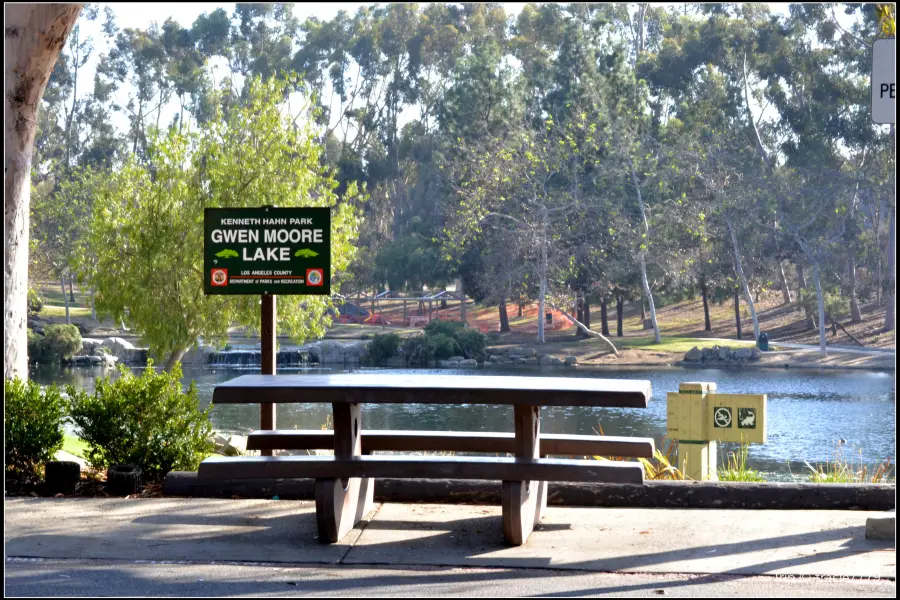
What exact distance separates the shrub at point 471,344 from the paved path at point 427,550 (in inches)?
1272

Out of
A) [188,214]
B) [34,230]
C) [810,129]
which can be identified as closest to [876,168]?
[810,129]

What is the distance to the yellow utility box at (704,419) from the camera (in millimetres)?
8031

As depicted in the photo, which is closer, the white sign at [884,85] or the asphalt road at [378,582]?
the asphalt road at [378,582]

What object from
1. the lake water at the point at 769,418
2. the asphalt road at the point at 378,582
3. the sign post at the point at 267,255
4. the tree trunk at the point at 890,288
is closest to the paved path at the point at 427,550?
the asphalt road at the point at 378,582

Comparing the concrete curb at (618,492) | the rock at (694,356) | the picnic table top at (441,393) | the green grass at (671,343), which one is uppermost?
the picnic table top at (441,393)

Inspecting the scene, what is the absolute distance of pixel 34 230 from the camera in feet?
155

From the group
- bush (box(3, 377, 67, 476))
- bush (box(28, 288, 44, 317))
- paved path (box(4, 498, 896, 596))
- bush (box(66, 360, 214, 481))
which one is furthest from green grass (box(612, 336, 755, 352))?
paved path (box(4, 498, 896, 596))

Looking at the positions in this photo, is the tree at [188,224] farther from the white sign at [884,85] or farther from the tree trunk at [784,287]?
the tree trunk at [784,287]

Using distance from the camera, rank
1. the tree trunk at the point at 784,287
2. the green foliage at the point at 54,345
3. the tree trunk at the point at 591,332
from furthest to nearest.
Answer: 1. the tree trunk at the point at 784,287
2. the tree trunk at the point at 591,332
3. the green foliage at the point at 54,345

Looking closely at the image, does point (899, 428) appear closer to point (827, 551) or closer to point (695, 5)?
point (827, 551)

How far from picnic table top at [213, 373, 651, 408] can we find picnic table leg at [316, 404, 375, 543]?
0.18 m

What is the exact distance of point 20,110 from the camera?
7660 millimetres

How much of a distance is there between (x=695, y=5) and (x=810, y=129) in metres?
15.1

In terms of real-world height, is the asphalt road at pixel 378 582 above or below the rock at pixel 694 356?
above
